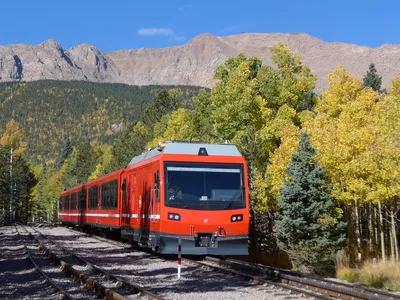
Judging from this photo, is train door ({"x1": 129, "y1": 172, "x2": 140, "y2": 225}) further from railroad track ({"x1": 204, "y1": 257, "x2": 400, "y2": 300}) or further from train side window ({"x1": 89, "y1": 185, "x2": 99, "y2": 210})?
train side window ({"x1": 89, "y1": 185, "x2": 99, "y2": 210})

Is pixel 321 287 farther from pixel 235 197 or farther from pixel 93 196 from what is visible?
pixel 93 196

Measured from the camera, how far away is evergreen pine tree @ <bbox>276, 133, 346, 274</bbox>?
22406 mm

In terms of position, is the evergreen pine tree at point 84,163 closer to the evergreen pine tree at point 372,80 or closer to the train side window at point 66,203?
the evergreen pine tree at point 372,80

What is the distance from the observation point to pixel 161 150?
1745 cm

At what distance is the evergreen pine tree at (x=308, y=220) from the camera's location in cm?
2241

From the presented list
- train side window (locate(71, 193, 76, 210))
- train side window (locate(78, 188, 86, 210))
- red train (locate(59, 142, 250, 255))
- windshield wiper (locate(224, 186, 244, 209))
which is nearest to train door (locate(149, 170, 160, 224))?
red train (locate(59, 142, 250, 255))

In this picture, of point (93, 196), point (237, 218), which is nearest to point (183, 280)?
point (237, 218)

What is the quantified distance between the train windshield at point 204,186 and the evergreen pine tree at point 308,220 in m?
6.63

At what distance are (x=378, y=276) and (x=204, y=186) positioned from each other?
17.4 ft

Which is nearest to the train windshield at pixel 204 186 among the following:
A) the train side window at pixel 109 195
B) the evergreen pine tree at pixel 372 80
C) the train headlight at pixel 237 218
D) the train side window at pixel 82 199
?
the train headlight at pixel 237 218

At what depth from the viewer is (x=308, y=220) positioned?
22.9 meters

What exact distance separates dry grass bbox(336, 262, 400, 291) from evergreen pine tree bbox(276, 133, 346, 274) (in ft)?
15.4

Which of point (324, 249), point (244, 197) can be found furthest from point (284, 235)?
point (244, 197)

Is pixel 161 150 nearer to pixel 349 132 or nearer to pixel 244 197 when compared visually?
pixel 244 197
